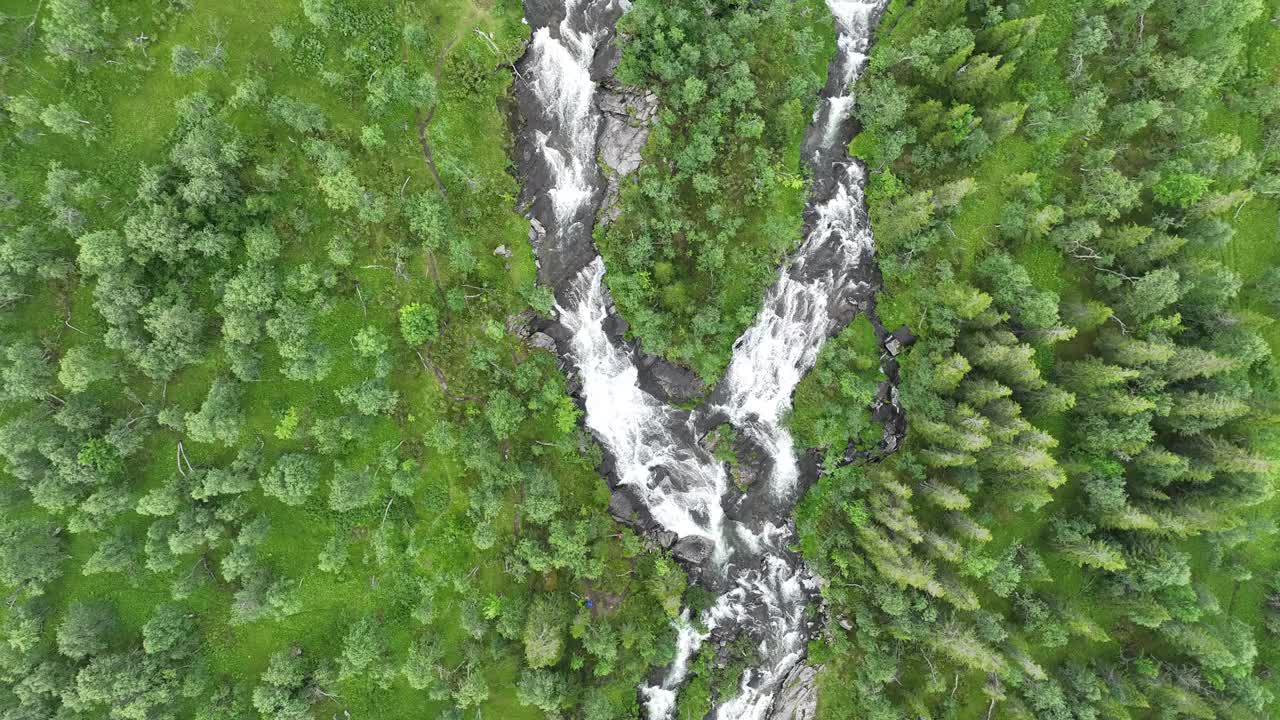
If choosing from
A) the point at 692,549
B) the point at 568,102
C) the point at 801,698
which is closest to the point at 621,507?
the point at 692,549

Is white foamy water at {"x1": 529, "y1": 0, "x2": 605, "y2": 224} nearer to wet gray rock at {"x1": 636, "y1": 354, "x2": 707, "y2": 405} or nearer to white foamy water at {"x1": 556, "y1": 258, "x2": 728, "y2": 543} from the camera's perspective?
white foamy water at {"x1": 556, "y1": 258, "x2": 728, "y2": 543}

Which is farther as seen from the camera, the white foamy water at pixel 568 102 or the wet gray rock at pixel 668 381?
the wet gray rock at pixel 668 381

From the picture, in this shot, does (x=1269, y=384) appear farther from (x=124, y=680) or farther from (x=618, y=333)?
(x=124, y=680)

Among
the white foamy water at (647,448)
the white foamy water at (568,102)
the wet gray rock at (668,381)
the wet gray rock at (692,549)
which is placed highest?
the white foamy water at (568,102)

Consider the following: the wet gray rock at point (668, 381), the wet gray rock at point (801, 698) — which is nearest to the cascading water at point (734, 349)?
the wet gray rock at point (668, 381)

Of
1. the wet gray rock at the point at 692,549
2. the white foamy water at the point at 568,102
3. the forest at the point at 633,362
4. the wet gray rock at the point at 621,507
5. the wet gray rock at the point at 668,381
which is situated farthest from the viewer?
the wet gray rock at the point at 692,549

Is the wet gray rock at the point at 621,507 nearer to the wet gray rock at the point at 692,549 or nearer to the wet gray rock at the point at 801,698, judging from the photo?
the wet gray rock at the point at 692,549

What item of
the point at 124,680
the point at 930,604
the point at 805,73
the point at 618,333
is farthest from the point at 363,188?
the point at 930,604
